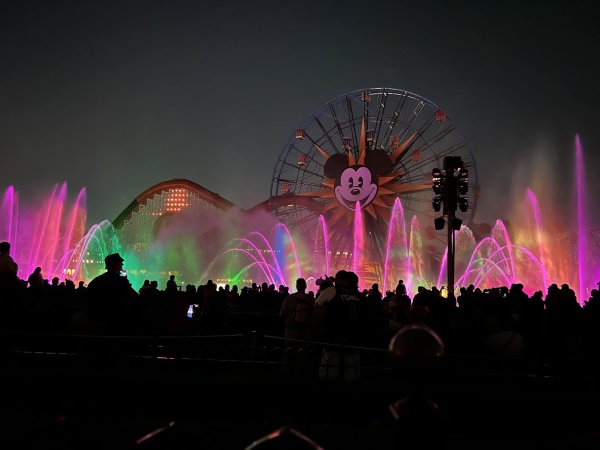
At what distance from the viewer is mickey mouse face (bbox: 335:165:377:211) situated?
38125 millimetres

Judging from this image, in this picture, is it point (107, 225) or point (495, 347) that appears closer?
point (495, 347)

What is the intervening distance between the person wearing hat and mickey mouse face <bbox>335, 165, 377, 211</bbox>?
31.4 m

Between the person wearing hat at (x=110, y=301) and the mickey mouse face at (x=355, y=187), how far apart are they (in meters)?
31.4

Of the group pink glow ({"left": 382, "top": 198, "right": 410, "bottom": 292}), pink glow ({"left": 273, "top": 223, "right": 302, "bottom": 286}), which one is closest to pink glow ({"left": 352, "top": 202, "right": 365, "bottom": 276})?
pink glow ({"left": 382, "top": 198, "right": 410, "bottom": 292})

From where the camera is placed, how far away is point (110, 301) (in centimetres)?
735

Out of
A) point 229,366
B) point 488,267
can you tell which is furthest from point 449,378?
point 488,267

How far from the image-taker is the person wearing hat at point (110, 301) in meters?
7.23

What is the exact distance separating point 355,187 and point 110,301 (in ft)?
104

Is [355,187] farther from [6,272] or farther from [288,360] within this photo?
[288,360]

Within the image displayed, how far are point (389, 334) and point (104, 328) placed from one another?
14.9ft

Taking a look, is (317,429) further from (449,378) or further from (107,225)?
(107,225)

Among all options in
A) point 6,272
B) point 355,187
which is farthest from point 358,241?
point 6,272

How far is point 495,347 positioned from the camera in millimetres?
7957

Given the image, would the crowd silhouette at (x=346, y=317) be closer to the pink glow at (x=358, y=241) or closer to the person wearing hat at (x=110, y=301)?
the person wearing hat at (x=110, y=301)
